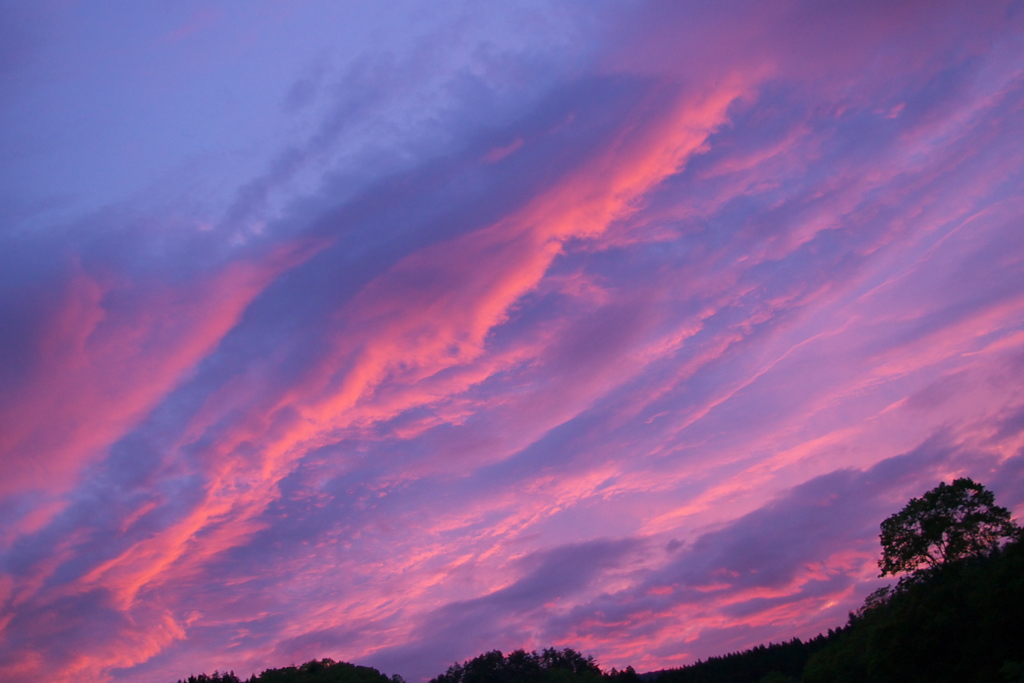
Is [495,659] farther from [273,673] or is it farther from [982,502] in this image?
[982,502]

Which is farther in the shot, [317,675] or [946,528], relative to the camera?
[317,675]

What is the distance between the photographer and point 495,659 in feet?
316

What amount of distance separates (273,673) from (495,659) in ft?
103

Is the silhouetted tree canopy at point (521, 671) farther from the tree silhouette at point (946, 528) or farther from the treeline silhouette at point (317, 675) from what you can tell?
the tree silhouette at point (946, 528)

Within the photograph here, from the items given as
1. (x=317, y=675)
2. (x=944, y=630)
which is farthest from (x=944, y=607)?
(x=317, y=675)

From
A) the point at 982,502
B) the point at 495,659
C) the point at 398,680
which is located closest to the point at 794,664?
the point at 495,659

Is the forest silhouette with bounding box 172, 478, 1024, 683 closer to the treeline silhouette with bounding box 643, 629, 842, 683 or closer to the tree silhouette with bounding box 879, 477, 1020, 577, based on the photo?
the tree silhouette with bounding box 879, 477, 1020, 577

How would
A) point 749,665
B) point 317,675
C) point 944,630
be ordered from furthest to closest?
1. point 749,665
2. point 317,675
3. point 944,630

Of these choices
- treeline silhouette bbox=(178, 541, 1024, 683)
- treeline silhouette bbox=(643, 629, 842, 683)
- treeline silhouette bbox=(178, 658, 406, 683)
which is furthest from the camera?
treeline silhouette bbox=(643, 629, 842, 683)

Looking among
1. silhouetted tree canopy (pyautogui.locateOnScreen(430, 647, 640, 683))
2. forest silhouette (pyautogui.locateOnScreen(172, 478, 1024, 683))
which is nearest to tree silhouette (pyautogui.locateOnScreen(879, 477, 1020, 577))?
forest silhouette (pyautogui.locateOnScreen(172, 478, 1024, 683))

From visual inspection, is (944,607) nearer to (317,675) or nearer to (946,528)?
(946,528)

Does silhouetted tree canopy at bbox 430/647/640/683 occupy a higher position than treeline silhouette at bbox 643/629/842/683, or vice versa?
silhouetted tree canopy at bbox 430/647/640/683

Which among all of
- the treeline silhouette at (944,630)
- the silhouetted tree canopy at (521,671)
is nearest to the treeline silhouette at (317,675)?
the silhouetted tree canopy at (521,671)

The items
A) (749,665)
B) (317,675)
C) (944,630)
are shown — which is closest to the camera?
(944,630)
